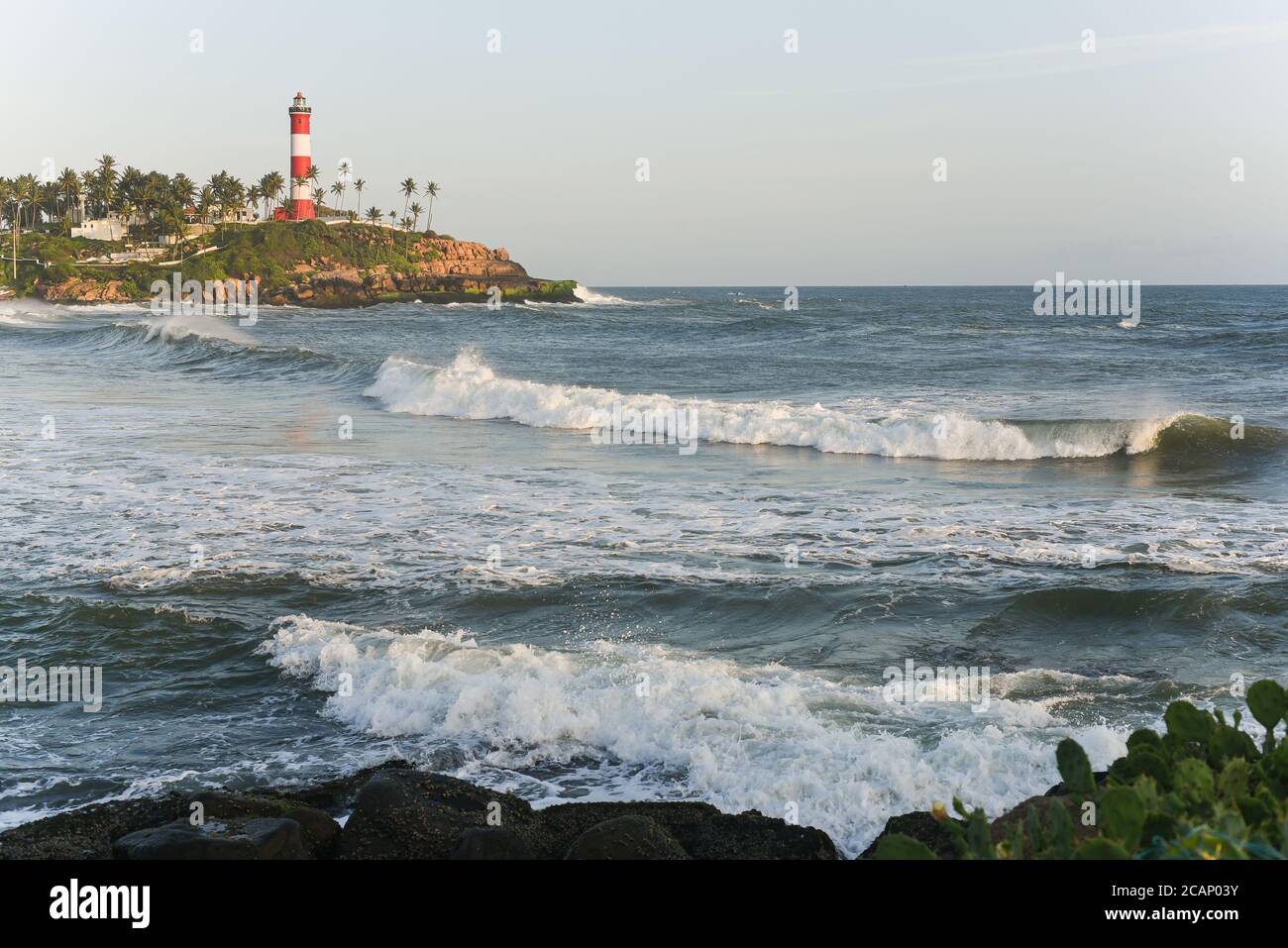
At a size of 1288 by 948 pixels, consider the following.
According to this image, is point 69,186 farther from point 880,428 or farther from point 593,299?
→ point 880,428

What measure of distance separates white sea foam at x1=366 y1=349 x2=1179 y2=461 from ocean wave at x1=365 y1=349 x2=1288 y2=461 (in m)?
0.02

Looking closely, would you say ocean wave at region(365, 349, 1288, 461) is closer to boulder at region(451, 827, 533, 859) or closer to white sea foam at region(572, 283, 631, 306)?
boulder at region(451, 827, 533, 859)

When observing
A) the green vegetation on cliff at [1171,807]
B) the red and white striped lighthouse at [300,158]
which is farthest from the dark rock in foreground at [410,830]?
the red and white striped lighthouse at [300,158]

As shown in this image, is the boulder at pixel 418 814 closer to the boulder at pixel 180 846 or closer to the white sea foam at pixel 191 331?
the boulder at pixel 180 846

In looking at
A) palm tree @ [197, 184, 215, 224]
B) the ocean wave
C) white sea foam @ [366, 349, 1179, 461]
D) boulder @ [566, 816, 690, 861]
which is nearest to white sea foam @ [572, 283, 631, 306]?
palm tree @ [197, 184, 215, 224]

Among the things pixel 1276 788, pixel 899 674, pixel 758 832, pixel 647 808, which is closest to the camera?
pixel 1276 788

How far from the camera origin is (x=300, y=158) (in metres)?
114

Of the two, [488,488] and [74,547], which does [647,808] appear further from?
[488,488]

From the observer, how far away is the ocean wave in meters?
21.2

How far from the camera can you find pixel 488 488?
16406mm

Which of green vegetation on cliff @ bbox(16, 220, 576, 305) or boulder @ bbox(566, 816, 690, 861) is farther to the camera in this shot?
green vegetation on cliff @ bbox(16, 220, 576, 305)

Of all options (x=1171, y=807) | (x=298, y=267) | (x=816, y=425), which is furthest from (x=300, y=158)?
(x=1171, y=807)
